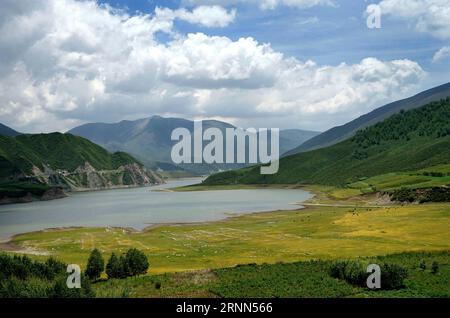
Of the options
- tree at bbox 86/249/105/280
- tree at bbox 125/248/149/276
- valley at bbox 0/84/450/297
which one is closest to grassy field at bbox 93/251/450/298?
valley at bbox 0/84/450/297

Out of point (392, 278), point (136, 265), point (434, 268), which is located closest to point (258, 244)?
point (136, 265)

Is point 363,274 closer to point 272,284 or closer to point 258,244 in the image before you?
point 272,284

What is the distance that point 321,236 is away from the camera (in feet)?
345

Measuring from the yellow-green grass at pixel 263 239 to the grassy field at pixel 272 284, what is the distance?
10.3 metres

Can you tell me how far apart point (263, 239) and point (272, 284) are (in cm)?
4927

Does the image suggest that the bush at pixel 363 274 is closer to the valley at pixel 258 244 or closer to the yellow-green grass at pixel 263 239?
the valley at pixel 258 244

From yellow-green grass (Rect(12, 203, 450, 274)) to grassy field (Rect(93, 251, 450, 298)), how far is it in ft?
33.7

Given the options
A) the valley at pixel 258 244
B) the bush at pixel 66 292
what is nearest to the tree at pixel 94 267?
the valley at pixel 258 244

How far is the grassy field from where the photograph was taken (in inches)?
1994

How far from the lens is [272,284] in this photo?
55.5m

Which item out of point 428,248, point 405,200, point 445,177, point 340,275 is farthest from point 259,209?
point 340,275

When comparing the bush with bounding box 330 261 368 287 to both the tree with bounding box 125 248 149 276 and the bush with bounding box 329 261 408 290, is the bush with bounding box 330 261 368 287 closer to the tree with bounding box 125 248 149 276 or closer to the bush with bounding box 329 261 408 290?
the bush with bounding box 329 261 408 290

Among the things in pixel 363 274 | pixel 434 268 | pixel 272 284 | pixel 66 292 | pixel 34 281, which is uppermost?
pixel 66 292
